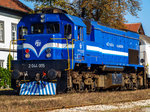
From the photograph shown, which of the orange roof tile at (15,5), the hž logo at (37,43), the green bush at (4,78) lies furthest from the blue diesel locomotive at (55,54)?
the orange roof tile at (15,5)

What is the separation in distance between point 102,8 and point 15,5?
8997 mm

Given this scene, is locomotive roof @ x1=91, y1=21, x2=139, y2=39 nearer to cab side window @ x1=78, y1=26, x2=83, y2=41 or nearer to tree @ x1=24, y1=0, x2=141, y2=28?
cab side window @ x1=78, y1=26, x2=83, y2=41

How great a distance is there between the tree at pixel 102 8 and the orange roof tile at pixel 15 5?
1940 millimetres

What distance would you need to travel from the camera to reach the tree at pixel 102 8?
110 ft

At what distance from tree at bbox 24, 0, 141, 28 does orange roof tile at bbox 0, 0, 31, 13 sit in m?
1.94

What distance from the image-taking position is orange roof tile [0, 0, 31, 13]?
28.6 m

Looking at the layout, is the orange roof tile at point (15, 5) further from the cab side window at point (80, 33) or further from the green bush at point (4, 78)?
the cab side window at point (80, 33)

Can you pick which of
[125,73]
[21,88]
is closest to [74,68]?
[21,88]

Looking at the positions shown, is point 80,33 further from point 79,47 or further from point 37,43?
point 37,43

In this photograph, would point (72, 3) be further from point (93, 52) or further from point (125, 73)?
point (93, 52)

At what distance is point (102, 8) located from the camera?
33594 mm

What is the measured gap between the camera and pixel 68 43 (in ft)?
48.4

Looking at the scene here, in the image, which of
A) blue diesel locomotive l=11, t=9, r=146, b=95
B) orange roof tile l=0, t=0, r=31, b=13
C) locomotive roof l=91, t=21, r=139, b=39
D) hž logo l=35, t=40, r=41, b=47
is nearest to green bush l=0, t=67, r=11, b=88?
orange roof tile l=0, t=0, r=31, b=13

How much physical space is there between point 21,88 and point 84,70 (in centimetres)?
331
